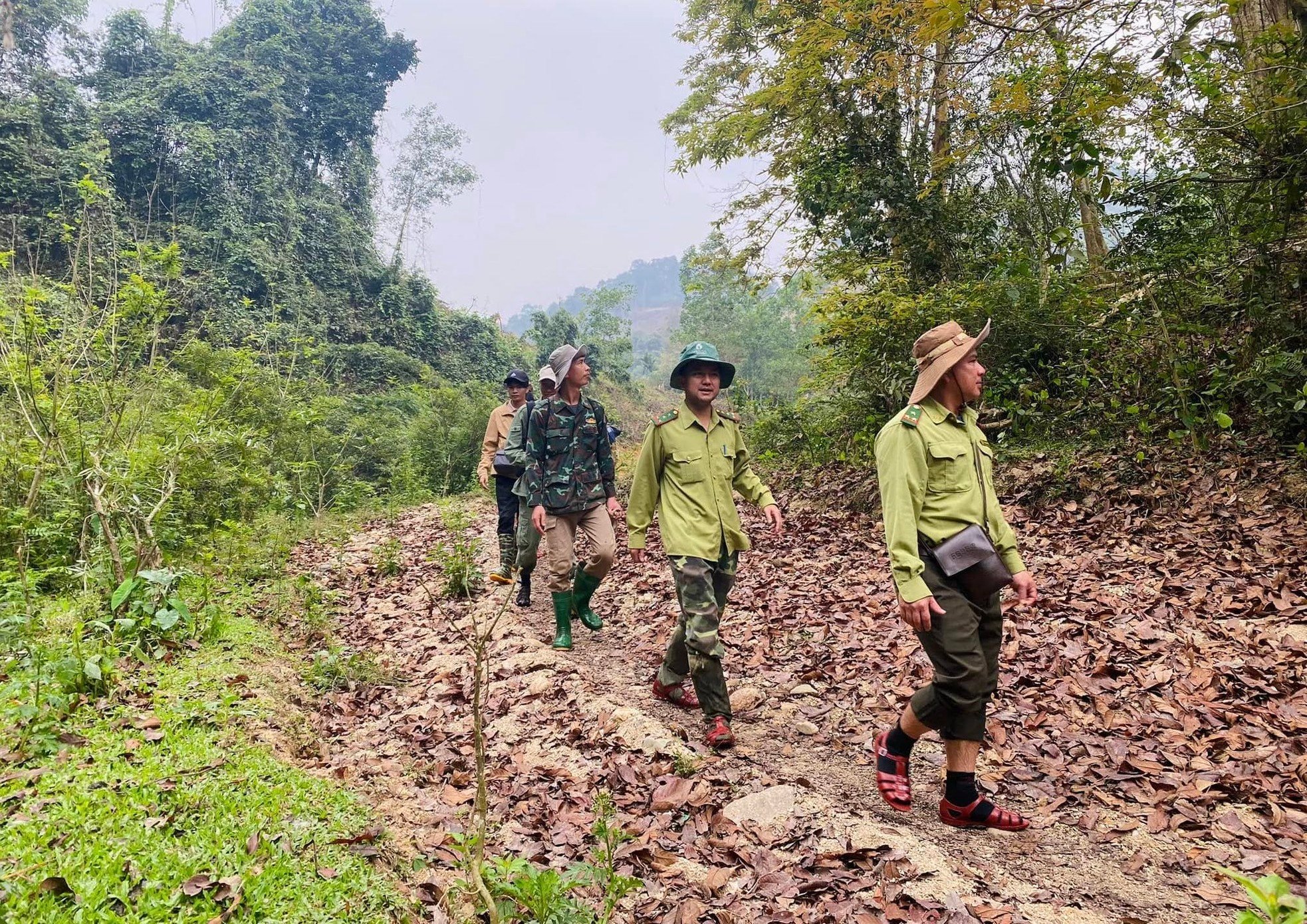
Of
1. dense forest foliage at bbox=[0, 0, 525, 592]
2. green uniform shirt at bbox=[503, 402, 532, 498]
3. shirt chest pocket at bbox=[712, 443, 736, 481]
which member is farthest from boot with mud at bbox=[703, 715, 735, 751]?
dense forest foliage at bbox=[0, 0, 525, 592]

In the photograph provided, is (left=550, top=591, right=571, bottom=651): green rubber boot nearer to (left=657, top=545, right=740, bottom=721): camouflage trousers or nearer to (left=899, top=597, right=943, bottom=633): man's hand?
(left=657, top=545, right=740, bottom=721): camouflage trousers

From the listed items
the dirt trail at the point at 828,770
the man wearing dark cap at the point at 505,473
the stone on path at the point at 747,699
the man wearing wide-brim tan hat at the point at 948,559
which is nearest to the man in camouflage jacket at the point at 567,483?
the dirt trail at the point at 828,770

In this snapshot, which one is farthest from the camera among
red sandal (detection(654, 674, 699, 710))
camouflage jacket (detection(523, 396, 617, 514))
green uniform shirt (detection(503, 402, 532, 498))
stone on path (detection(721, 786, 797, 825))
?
green uniform shirt (detection(503, 402, 532, 498))

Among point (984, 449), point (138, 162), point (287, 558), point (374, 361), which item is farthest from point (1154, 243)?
point (138, 162)

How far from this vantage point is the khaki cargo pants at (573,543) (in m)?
5.59

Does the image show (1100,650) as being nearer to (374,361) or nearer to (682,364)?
(682,364)

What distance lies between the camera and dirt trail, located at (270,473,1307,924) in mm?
2664

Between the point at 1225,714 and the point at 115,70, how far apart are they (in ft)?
118

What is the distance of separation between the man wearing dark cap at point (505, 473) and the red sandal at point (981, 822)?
206 inches

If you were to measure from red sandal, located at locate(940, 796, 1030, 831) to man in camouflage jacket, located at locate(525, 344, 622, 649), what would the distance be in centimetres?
320

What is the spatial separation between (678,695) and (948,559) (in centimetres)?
238

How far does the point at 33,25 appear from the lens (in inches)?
926

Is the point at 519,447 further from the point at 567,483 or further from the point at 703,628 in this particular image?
the point at 703,628

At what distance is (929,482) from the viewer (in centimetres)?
310
